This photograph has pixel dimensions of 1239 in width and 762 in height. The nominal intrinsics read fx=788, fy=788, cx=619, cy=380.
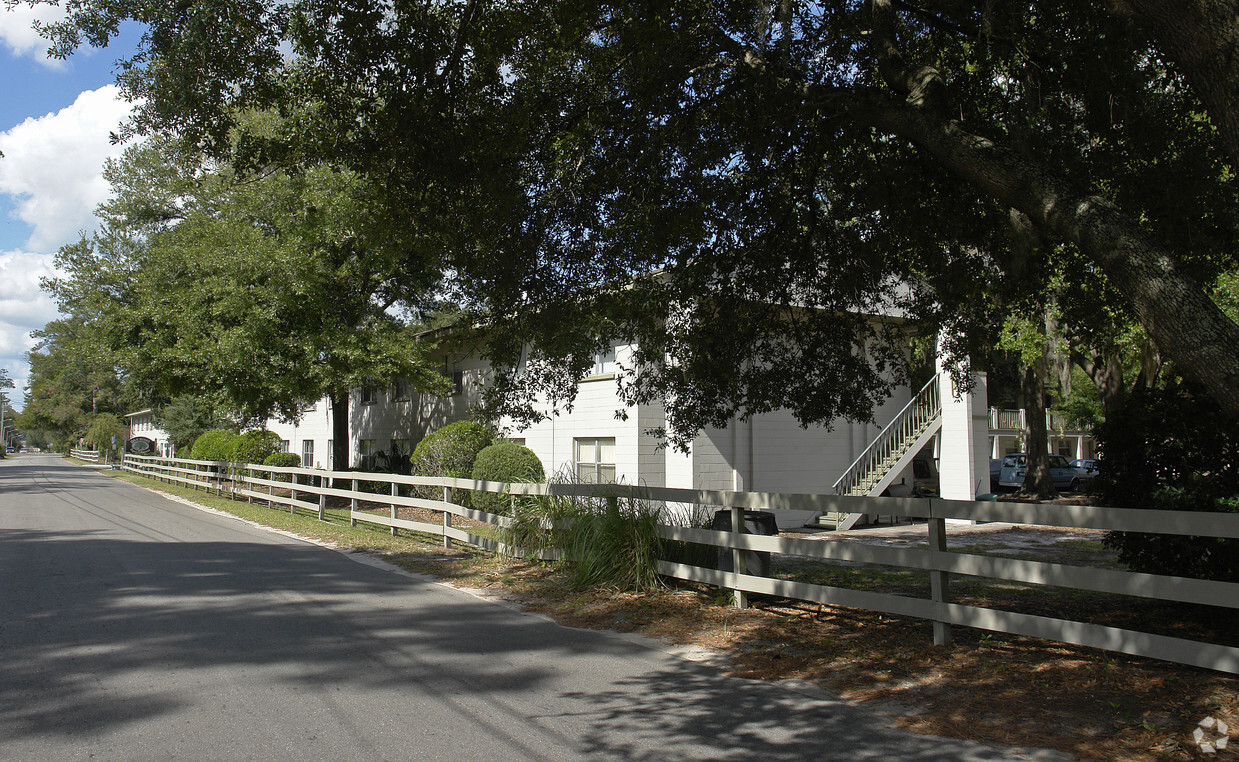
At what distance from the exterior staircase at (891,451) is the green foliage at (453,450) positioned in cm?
842

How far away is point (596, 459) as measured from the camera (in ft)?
61.6

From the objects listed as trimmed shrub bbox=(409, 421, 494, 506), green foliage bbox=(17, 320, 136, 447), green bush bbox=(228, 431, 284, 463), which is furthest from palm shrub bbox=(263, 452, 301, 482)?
green foliage bbox=(17, 320, 136, 447)

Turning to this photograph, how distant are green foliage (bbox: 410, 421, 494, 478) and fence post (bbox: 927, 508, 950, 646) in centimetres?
1409

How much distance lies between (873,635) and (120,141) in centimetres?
902

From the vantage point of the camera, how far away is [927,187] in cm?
933

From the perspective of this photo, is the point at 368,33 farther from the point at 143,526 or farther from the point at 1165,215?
the point at 143,526

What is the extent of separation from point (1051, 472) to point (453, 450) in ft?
86.4

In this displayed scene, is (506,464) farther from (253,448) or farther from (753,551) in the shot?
(253,448)

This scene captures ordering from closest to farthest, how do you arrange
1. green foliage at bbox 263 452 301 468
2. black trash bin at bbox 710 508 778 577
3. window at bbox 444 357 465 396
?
black trash bin at bbox 710 508 778 577, window at bbox 444 357 465 396, green foliage at bbox 263 452 301 468

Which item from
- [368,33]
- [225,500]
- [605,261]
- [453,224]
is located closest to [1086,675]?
[605,261]

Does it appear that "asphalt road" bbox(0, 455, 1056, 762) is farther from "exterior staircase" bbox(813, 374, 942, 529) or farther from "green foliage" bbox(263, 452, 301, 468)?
→ "green foliage" bbox(263, 452, 301, 468)

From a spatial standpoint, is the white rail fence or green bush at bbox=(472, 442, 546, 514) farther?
green bush at bbox=(472, 442, 546, 514)

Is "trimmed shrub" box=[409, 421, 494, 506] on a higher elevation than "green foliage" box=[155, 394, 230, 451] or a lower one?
lower

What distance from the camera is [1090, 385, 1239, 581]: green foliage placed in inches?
249
